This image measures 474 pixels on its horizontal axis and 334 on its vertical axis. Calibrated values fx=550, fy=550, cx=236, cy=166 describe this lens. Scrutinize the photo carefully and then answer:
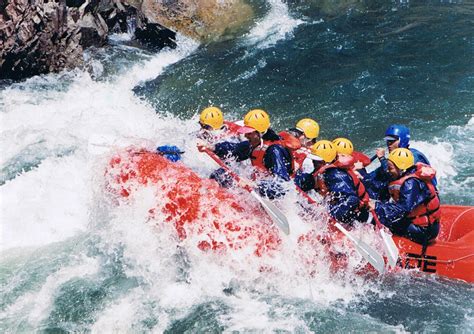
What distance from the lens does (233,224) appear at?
6.41 meters

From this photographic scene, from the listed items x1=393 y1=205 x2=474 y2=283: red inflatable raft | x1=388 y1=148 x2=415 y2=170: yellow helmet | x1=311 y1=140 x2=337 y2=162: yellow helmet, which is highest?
x1=388 y1=148 x2=415 y2=170: yellow helmet

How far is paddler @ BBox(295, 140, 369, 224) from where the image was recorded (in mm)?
6195

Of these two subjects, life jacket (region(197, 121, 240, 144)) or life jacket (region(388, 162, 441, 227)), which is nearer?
life jacket (region(388, 162, 441, 227))

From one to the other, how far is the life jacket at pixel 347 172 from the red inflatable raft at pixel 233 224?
603 mm

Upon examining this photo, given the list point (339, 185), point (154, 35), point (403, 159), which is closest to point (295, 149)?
point (339, 185)

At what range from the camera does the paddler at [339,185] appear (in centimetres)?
620

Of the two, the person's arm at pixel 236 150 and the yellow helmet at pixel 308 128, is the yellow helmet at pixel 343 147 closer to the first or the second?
the yellow helmet at pixel 308 128

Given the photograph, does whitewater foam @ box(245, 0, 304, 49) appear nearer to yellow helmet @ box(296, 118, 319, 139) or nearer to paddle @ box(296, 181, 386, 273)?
yellow helmet @ box(296, 118, 319, 139)

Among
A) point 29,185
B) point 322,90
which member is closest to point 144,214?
point 29,185

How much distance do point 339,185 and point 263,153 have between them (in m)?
1.19

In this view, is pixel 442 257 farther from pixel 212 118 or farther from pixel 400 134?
pixel 212 118

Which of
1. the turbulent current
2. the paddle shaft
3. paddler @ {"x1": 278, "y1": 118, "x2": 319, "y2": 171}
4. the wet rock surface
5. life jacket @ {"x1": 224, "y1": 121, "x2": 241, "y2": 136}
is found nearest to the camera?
the turbulent current

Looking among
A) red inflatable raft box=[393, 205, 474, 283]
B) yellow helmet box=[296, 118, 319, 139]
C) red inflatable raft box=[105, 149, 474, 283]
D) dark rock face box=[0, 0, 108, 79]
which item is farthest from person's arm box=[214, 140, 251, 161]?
dark rock face box=[0, 0, 108, 79]

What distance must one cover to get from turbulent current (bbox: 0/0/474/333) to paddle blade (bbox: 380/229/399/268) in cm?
40
